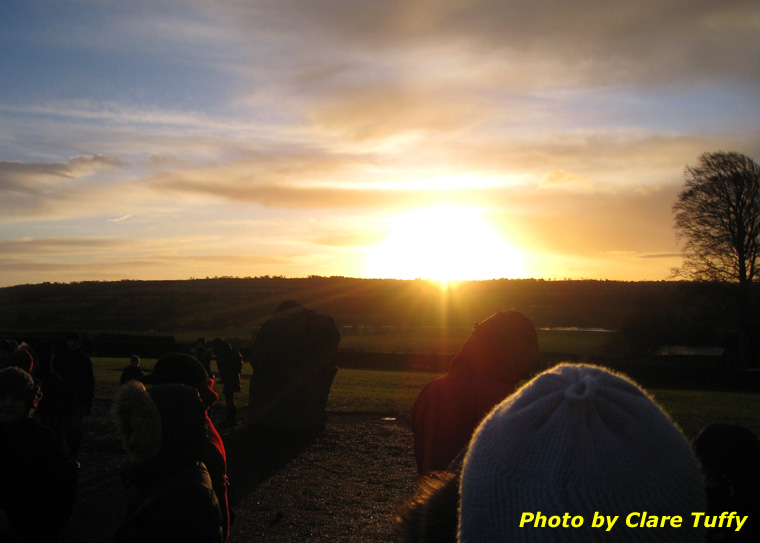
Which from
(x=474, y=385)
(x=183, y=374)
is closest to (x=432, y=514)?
(x=474, y=385)

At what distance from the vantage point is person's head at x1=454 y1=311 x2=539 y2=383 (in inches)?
142

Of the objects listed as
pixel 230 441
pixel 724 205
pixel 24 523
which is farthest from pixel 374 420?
pixel 724 205

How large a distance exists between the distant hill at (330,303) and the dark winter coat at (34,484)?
52.5m

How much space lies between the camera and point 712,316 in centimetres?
3175

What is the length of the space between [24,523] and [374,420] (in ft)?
38.4

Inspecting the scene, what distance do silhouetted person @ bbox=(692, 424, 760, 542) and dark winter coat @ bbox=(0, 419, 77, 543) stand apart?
3.60 meters

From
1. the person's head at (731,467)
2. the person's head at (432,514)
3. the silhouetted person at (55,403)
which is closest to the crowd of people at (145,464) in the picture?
the silhouetted person at (55,403)

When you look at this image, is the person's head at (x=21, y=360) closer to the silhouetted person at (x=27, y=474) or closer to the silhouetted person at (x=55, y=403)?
the silhouetted person at (x=55, y=403)

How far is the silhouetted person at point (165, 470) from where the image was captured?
270 centimetres

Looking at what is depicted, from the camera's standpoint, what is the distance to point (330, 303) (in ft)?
259

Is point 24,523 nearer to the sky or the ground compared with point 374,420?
nearer to the sky

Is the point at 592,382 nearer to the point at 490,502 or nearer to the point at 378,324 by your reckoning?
the point at 490,502

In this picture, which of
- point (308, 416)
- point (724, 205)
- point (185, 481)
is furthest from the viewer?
point (724, 205)

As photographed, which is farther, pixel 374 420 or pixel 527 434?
pixel 374 420
